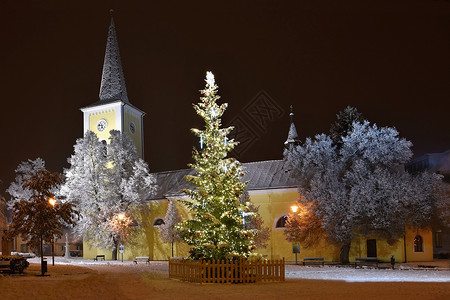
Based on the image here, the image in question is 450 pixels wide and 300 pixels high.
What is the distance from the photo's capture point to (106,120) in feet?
154

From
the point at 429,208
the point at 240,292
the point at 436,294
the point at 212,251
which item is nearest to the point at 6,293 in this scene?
the point at 240,292

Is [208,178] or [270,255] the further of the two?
[270,255]

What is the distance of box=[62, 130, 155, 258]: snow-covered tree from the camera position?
40.0 meters

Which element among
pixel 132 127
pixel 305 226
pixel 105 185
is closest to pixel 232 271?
pixel 305 226

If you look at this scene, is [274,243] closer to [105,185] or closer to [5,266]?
[105,185]

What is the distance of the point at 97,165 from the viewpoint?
4191 cm

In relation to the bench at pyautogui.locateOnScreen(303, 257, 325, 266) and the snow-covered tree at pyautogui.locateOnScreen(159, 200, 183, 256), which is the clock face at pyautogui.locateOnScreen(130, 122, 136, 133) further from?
the bench at pyautogui.locateOnScreen(303, 257, 325, 266)

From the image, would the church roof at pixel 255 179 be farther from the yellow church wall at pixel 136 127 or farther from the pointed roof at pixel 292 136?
the pointed roof at pixel 292 136

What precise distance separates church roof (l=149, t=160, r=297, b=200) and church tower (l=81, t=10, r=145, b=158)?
17.6 ft

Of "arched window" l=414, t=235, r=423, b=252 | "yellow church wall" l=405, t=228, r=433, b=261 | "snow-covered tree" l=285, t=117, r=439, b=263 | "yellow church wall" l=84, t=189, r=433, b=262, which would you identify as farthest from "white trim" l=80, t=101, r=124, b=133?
"arched window" l=414, t=235, r=423, b=252

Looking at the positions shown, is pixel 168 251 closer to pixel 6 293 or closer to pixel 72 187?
pixel 72 187

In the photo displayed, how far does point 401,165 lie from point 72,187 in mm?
27622

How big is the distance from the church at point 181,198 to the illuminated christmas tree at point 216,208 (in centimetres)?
1694

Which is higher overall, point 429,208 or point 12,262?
point 429,208
